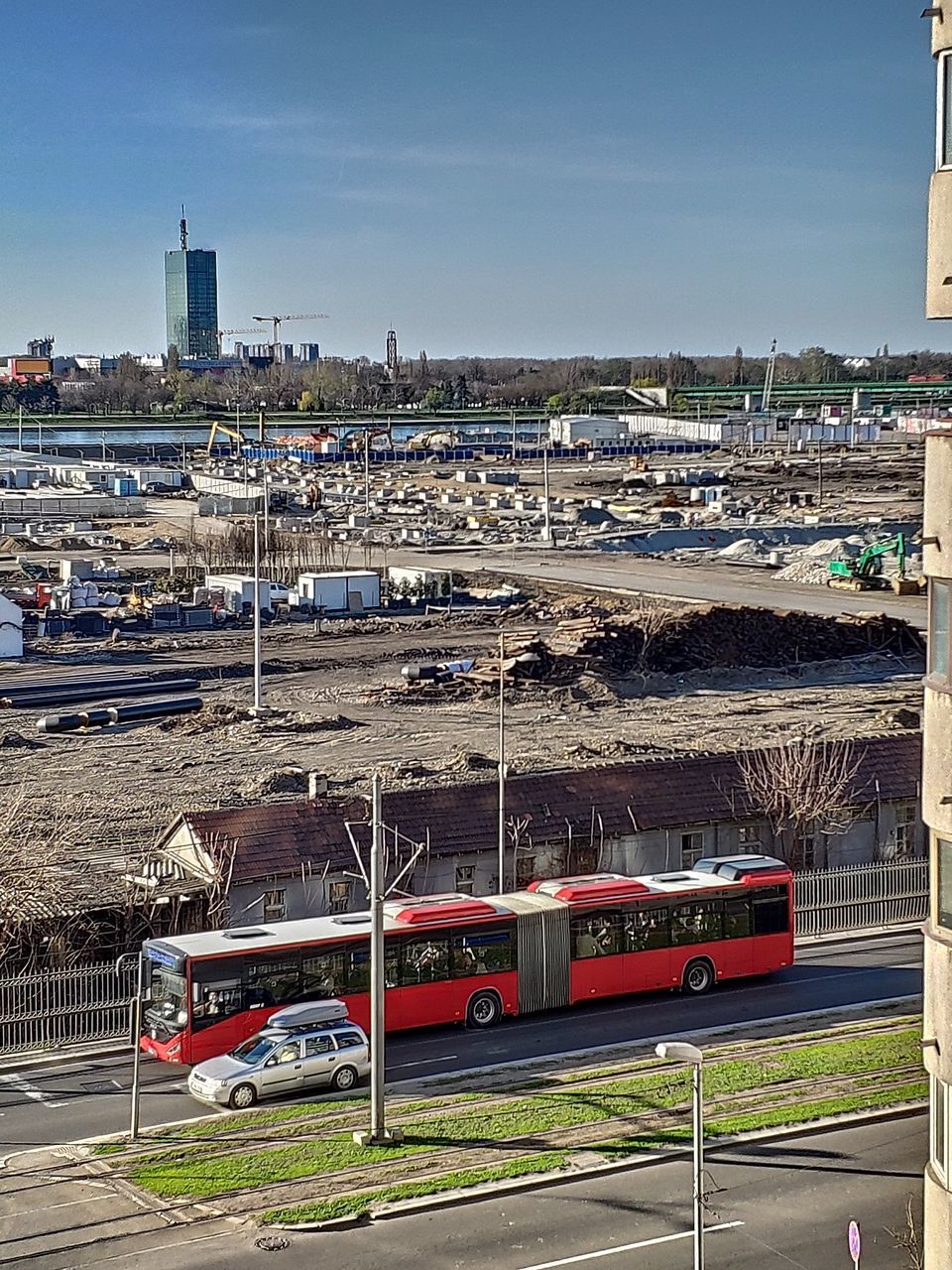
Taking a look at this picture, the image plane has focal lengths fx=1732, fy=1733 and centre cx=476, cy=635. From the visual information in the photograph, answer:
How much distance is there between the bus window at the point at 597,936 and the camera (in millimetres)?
23844

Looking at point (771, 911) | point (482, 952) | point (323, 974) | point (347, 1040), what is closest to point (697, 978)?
point (771, 911)

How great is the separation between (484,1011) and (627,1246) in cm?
748

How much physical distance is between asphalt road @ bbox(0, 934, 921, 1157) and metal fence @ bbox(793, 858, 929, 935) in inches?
46.4

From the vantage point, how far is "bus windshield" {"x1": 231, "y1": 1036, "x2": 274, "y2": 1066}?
20.6m

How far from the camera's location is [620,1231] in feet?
53.6

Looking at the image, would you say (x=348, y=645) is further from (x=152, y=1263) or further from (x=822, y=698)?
Result: (x=152, y=1263)

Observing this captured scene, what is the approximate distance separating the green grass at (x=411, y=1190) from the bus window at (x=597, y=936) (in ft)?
19.0

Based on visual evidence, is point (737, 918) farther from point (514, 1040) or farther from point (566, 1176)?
point (566, 1176)

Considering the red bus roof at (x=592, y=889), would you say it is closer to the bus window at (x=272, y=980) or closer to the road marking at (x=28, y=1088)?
the bus window at (x=272, y=980)

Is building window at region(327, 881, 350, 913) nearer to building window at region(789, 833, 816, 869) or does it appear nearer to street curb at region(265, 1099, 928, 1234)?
building window at region(789, 833, 816, 869)

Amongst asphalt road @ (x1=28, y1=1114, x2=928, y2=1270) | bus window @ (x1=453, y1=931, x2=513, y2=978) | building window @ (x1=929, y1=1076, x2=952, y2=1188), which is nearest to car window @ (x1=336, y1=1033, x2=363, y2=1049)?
bus window @ (x1=453, y1=931, x2=513, y2=978)

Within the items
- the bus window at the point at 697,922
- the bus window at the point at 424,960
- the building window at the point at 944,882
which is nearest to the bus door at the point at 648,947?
the bus window at the point at 697,922

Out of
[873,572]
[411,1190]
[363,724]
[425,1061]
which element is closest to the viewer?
[411,1190]

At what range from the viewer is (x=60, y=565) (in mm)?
79938
